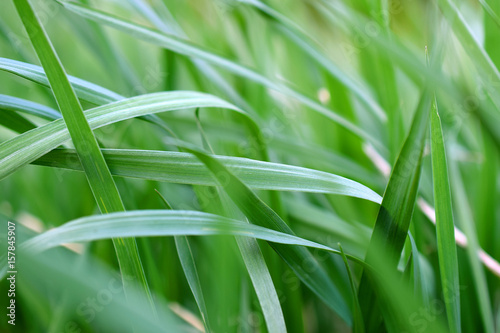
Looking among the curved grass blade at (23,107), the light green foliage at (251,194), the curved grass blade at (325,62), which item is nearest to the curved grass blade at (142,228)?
the light green foliage at (251,194)

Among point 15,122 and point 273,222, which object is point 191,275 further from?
point 15,122

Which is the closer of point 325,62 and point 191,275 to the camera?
point 191,275

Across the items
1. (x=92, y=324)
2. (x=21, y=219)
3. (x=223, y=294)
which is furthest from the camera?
(x=21, y=219)

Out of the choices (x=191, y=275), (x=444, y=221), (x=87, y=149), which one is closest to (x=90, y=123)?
(x=87, y=149)

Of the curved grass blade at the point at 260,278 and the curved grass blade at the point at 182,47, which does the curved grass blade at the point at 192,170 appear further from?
the curved grass blade at the point at 182,47

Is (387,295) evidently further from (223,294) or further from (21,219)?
(21,219)

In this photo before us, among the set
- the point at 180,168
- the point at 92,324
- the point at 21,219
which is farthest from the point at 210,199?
the point at 21,219
